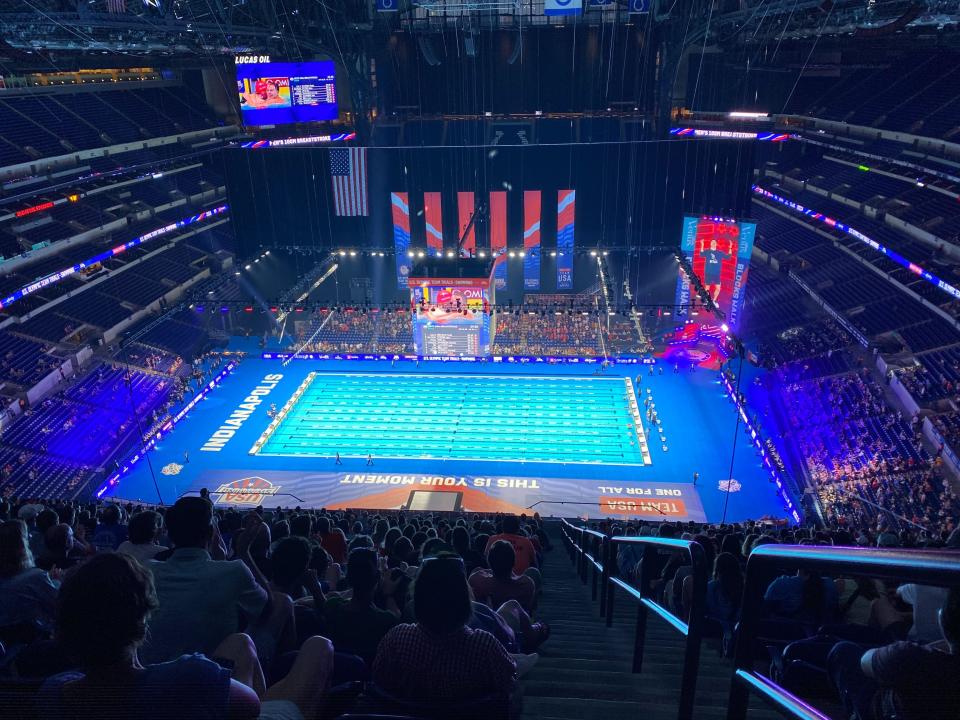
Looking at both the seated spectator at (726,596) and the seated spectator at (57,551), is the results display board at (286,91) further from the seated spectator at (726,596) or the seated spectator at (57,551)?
the seated spectator at (726,596)

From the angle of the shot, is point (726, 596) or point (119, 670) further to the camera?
point (726, 596)

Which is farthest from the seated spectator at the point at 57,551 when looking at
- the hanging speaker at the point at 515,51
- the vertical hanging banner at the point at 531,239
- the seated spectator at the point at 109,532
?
the hanging speaker at the point at 515,51

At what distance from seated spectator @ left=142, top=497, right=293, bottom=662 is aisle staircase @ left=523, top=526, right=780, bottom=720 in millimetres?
1576

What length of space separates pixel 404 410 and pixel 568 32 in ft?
85.7

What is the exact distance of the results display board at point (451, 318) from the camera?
108 feet

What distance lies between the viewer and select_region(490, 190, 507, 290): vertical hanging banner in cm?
3803

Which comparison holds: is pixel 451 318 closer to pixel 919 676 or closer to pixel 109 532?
pixel 109 532

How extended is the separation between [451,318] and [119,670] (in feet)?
105

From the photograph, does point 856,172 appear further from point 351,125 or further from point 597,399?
point 351,125

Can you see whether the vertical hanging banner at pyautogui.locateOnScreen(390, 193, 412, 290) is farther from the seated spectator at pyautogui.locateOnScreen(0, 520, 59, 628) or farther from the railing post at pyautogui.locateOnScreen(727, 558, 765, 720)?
the railing post at pyautogui.locateOnScreen(727, 558, 765, 720)

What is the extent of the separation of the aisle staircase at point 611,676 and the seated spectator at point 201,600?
1.58 m

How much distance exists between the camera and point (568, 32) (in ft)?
132

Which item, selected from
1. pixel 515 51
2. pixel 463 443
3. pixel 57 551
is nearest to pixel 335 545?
pixel 57 551

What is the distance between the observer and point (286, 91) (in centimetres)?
3756
